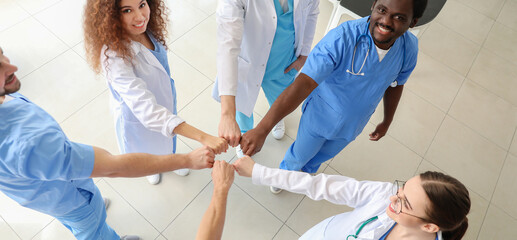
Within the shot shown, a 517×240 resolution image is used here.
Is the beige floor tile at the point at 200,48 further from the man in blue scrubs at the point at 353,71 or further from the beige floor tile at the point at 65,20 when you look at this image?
the man in blue scrubs at the point at 353,71

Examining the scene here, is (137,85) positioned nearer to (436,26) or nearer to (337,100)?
(337,100)

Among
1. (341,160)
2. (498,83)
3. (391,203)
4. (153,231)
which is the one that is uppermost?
(391,203)

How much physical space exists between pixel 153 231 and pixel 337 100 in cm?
139

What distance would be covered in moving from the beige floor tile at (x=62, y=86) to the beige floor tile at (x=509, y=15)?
422 cm

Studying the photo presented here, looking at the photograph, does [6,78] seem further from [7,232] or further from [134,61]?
[7,232]

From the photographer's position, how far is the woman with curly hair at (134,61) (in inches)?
50.1

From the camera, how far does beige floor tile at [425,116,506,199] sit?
96.0 inches

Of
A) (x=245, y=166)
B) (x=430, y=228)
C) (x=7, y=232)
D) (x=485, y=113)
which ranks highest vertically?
(x=430, y=228)

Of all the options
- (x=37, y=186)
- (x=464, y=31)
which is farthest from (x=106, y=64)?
(x=464, y=31)

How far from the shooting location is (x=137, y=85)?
52.2 inches

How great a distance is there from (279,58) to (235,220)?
A: 3.54 feet

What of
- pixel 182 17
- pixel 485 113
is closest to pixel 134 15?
pixel 182 17

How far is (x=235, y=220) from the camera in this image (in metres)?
2.06

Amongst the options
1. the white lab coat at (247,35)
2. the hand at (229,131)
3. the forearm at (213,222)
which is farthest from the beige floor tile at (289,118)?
the forearm at (213,222)
